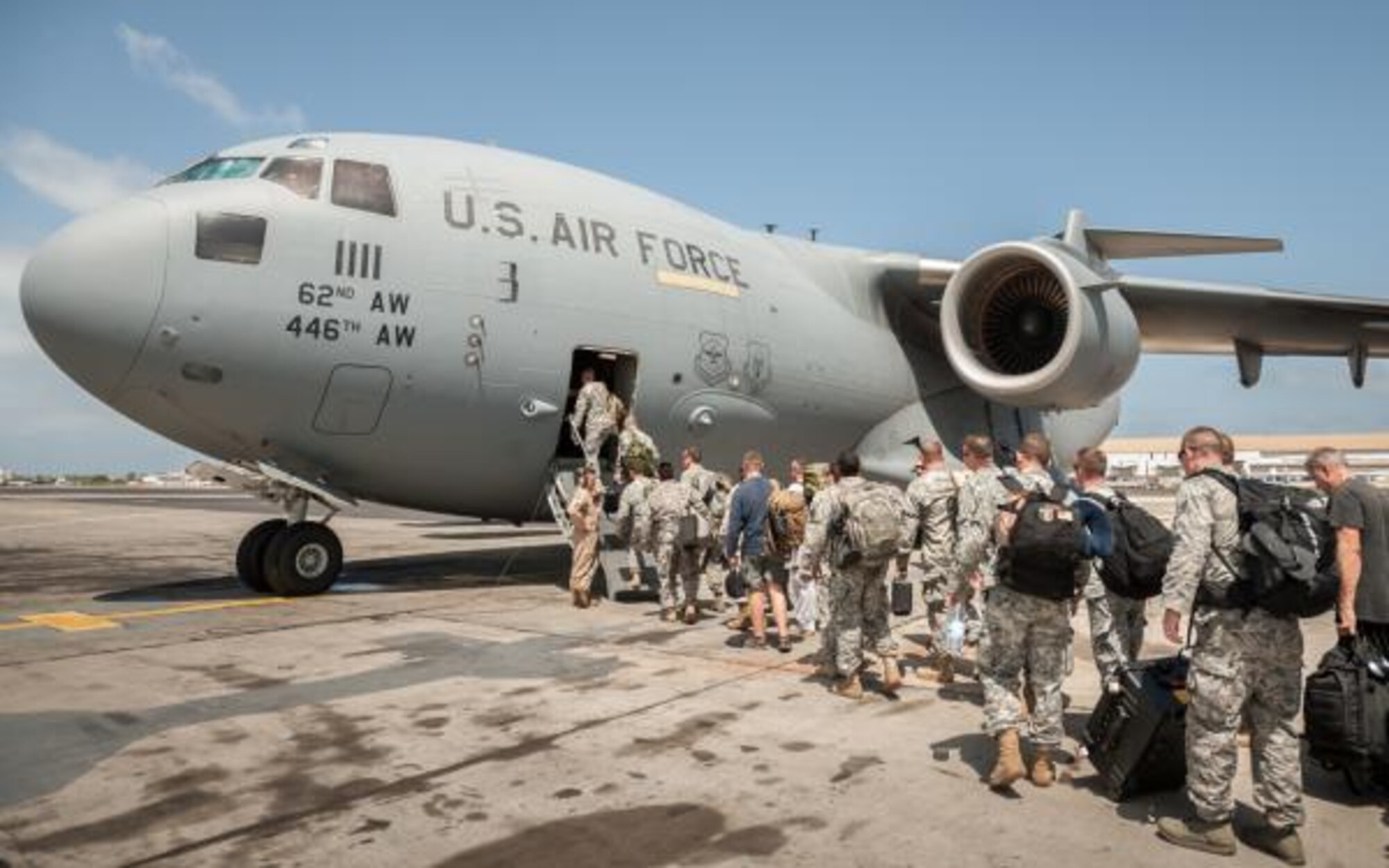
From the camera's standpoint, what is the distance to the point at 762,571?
7840 mm

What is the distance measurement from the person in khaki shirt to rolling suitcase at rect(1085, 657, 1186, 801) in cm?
600

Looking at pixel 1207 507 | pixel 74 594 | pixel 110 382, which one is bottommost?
pixel 74 594

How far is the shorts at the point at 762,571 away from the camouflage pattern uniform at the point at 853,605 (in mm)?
1585

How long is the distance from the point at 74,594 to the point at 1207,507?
11.2 metres

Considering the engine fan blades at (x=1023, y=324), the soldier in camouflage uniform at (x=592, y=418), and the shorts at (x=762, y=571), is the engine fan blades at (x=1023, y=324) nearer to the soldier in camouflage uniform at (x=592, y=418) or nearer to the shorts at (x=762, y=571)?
the soldier in camouflage uniform at (x=592, y=418)

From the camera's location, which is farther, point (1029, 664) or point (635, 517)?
point (635, 517)

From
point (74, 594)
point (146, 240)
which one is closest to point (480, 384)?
point (146, 240)

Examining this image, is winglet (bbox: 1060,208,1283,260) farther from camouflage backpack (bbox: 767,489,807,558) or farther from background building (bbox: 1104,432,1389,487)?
background building (bbox: 1104,432,1389,487)

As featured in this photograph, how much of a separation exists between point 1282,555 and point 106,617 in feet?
30.6

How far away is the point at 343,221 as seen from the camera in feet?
29.3

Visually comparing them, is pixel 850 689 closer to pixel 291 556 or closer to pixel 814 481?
pixel 814 481

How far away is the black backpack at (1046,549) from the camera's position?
168 inches

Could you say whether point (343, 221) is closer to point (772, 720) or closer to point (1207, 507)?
point (772, 720)

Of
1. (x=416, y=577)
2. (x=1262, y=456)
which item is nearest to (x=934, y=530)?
(x=416, y=577)
